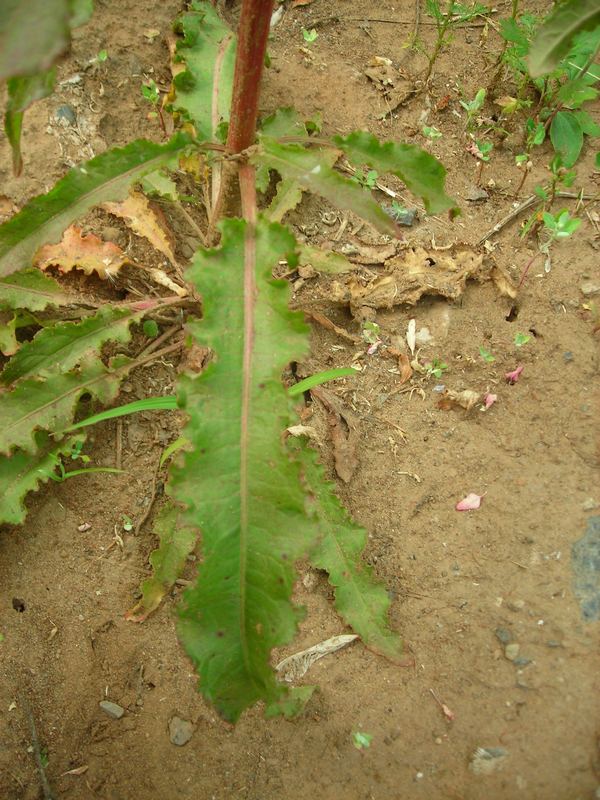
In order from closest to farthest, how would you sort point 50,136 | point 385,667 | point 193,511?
point 193,511, point 385,667, point 50,136

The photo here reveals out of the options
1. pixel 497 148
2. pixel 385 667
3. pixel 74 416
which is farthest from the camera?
pixel 497 148

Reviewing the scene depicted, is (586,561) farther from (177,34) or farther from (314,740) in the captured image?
(177,34)

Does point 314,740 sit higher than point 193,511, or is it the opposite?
point 193,511

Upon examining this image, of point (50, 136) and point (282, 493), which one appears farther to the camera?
point (50, 136)

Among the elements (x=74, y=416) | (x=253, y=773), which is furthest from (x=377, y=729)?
(x=74, y=416)

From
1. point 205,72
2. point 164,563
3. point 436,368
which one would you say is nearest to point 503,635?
point 436,368

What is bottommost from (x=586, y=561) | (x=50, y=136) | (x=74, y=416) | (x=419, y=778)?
(x=419, y=778)
